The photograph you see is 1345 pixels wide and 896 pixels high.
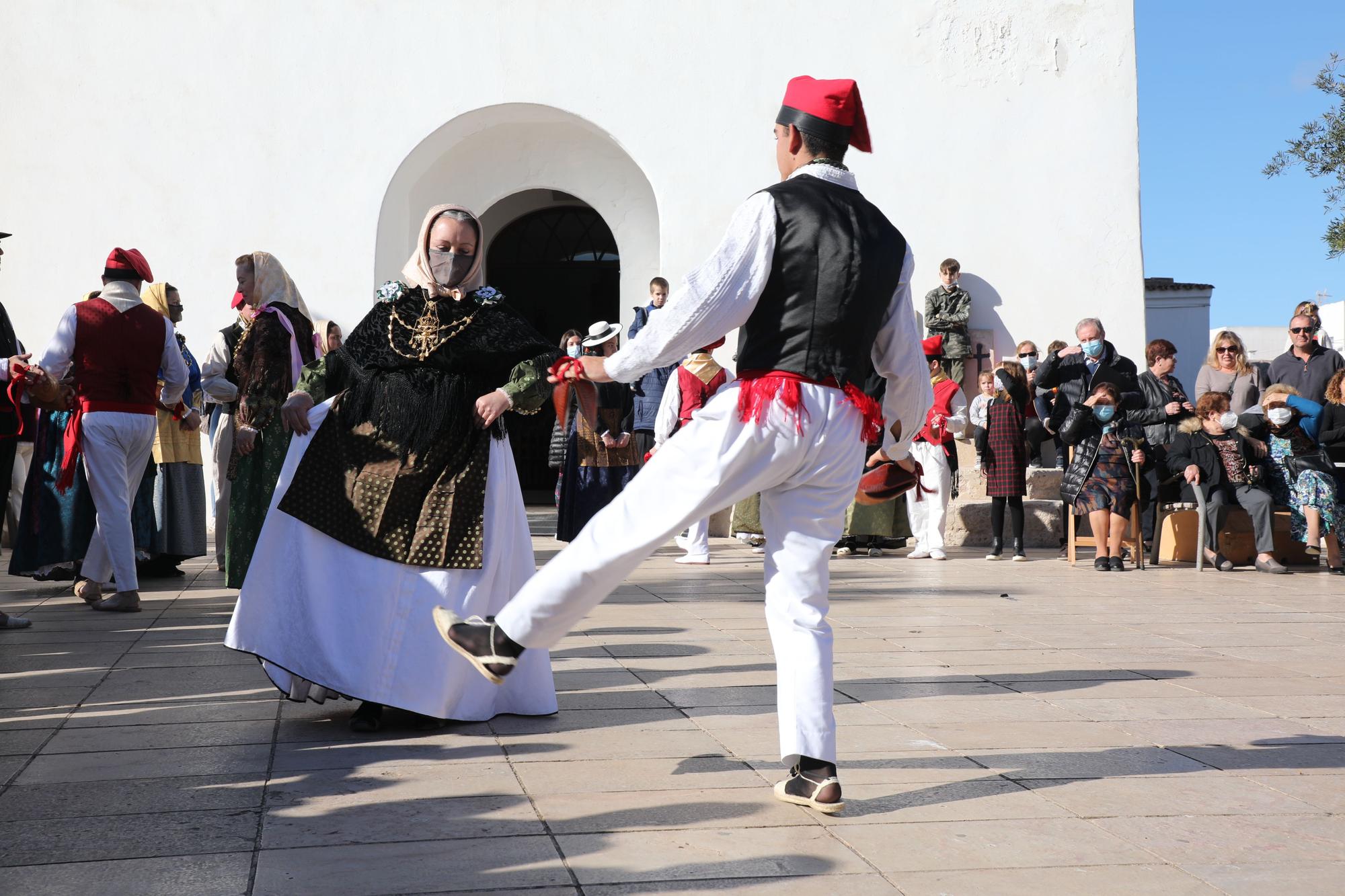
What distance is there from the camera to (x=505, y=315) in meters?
4.63

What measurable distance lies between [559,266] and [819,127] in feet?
40.4

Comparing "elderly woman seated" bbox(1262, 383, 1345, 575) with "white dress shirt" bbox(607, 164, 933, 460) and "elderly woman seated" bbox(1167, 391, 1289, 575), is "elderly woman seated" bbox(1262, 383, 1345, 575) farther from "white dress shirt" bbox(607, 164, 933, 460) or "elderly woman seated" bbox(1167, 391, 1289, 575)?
"white dress shirt" bbox(607, 164, 933, 460)

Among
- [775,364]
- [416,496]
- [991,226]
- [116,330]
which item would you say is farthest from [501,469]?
[991,226]

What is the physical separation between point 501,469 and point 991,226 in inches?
392

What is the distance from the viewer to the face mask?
4.56 meters

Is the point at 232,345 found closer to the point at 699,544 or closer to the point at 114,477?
the point at 114,477

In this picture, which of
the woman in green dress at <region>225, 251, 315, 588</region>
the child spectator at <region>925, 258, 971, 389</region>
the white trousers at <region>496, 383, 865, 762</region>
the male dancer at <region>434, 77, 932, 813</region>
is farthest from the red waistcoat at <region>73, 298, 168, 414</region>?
the child spectator at <region>925, 258, 971, 389</region>

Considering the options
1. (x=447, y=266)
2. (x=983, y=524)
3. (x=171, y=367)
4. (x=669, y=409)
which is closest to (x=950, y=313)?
(x=983, y=524)

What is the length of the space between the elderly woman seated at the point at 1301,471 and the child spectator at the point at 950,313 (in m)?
3.28

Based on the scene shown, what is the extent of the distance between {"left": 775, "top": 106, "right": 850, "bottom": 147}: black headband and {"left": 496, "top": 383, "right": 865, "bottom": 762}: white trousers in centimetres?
70

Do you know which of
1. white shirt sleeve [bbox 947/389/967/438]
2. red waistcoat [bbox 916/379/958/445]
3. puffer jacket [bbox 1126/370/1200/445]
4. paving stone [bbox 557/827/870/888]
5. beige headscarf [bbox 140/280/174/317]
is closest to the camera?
paving stone [bbox 557/827/870/888]

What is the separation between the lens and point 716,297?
3.29 metres

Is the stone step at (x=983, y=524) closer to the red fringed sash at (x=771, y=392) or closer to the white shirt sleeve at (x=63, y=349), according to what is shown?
the white shirt sleeve at (x=63, y=349)

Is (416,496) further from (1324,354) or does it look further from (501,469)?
(1324,354)
